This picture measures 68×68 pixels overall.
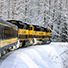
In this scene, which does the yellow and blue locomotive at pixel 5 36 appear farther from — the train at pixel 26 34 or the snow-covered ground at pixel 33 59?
the train at pixel 26 34

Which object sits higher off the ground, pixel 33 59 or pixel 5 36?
pixel 5 36

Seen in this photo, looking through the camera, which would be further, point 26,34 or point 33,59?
point 26,34

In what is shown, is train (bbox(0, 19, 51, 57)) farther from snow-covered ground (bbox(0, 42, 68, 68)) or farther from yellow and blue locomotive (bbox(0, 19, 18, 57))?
yellow and blue locomotive (bbox(0, 19, 18, 57))

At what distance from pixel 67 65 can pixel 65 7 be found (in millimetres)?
22536

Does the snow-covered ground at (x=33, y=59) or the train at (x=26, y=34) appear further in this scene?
the train at (x=26, y=34)

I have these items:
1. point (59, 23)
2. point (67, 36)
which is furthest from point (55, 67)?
point (59, 23)

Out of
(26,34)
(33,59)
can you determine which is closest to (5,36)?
(33,59)

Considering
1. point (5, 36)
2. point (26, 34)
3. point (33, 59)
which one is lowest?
point (33, 59)

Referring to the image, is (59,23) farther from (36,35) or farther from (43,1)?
(36,35)

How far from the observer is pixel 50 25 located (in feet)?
105

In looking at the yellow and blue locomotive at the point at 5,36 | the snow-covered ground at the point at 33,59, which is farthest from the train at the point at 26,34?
the yellow and blue locomotive at the point at 5,36

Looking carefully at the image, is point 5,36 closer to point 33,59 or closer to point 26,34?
point 33,59

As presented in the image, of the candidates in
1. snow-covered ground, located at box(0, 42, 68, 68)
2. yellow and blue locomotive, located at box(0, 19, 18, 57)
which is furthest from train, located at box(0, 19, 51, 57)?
yellow and blue locomotive, located at box(0, 19, 18, 57)

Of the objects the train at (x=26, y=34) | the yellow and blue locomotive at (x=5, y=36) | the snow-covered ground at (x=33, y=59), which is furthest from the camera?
the train at (x=26, y=34)
